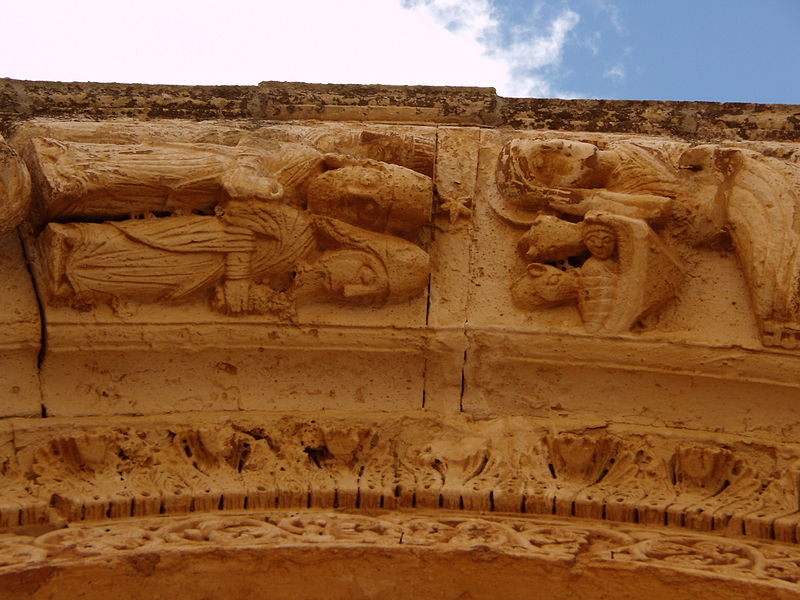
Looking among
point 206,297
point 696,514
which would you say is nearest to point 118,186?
point 206,297

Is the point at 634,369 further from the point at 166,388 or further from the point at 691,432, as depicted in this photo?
the point at 166,388

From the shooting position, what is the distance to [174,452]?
447 centimetres

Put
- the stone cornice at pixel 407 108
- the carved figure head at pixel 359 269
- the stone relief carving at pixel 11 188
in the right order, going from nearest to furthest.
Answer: the stone relief carving at pixel 11 188 → the carved figure head at pixel 359 269 → the stone cornice at pixel 407 108

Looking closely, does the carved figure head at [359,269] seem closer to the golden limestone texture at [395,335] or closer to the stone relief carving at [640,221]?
the golden limestone texture at [395,335]

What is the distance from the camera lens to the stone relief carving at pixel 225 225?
4.55 m

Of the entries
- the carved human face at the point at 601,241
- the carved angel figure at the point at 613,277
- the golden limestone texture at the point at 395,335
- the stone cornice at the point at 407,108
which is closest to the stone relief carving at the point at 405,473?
the golden limestone texture at the point at 395,335

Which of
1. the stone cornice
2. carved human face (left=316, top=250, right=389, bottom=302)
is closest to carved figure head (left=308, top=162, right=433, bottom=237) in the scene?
carved human face (left=316, top=250, right=389, bottom=302)

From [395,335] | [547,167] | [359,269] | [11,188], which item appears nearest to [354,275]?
[359,269]

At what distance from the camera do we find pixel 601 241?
182 inches

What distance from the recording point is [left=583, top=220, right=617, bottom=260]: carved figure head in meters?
4.63

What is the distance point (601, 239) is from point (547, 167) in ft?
1.31

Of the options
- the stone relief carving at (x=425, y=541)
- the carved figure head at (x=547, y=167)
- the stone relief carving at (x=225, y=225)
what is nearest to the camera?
the stone relief carving at (x=425, y=541)

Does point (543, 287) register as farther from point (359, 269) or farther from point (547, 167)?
point (359, 269)

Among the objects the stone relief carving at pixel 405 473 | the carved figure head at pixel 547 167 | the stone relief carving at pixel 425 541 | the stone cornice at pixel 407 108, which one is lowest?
the stone relief carving at pixel 425 541
